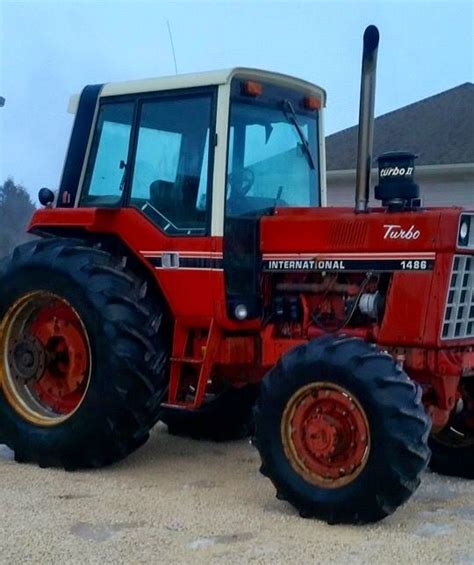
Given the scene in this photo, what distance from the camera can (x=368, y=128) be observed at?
6.34 meters

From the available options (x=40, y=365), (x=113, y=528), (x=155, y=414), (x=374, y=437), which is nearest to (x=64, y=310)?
(x=40, y=365)

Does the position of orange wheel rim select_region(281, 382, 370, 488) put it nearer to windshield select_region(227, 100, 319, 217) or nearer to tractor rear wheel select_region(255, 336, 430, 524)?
tractor rear wheel select_region(255, 336, 430, 524)

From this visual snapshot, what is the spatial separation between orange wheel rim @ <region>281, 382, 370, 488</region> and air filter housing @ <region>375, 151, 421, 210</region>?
1.32 m

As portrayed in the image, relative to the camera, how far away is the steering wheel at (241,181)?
6.85 metres

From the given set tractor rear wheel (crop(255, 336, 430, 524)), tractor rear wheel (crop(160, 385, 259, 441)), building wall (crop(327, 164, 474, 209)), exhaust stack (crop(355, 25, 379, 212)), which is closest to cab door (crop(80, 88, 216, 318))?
exhaust stack (crop(355, 25, 379, 212))

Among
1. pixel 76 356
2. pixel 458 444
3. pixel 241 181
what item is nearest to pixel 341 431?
pixel 458 444

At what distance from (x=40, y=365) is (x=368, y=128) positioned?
9.25 feet

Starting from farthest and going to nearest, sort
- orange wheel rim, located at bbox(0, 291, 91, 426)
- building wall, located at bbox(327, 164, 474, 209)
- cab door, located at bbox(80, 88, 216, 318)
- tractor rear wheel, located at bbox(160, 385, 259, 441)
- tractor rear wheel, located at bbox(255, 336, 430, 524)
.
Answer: building wall, located at bbox(327, 164, 474, 209), tractor rear wheel, located at bbox(160, 385, 259, 441), orange wheel rim, located at bbox(0, 291, 91, 426), cab door, located at bbox(80, 88, 216, 318), tractor rear wheel, located at bbox(255, 336, 430, 524)

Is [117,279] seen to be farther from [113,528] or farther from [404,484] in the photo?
[404,484]

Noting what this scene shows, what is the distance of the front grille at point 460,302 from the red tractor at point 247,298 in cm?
2

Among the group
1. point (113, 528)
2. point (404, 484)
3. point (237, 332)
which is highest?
point (237, 332)

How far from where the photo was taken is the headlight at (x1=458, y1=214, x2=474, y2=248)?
5.97m

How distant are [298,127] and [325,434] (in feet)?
8.43

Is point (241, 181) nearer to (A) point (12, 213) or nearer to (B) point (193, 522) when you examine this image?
(B) point (193, 522)
